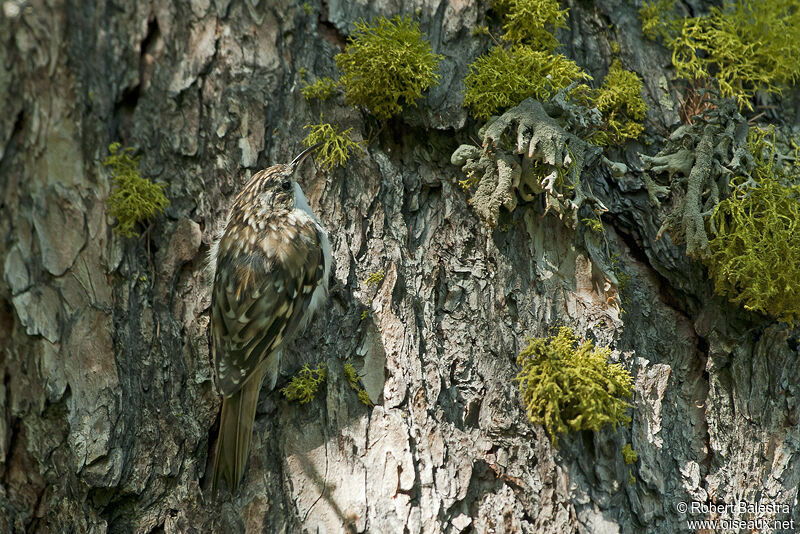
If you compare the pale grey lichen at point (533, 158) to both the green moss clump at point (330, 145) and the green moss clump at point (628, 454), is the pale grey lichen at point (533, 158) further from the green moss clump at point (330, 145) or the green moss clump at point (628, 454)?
the green moss clump at point (628, 454)

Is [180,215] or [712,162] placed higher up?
[180,215]

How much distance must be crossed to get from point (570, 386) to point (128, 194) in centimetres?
156

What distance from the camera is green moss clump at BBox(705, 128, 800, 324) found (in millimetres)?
2215

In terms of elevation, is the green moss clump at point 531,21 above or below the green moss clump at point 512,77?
above

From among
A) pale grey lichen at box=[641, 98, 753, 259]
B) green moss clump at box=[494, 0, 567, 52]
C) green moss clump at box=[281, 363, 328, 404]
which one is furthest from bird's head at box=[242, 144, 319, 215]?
pale grey lichen at box=[641, 98, 753, 259]

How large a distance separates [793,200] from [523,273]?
0.94m

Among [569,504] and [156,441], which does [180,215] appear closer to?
[156,441]

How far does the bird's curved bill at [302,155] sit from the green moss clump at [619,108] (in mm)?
995

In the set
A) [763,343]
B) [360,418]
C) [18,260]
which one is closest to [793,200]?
[763,343]

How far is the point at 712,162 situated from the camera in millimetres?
2338

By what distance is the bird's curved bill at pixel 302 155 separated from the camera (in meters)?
2.38

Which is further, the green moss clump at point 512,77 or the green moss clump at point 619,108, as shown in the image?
the green moss clump at point 619,108

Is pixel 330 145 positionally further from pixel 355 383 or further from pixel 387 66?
pixel 355 383

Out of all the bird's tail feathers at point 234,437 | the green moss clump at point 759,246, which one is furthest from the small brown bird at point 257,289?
the green moss clump at point 759,246
